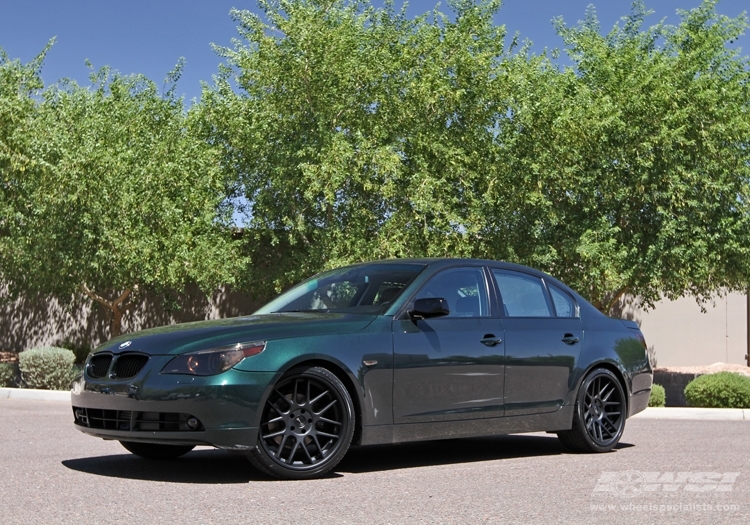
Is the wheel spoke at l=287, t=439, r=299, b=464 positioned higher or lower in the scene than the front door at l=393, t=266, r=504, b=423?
lower

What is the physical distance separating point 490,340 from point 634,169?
1438 cm

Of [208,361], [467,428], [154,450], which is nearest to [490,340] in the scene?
[467,428]

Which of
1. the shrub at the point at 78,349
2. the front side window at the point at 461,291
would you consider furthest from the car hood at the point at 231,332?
the shrub at the point at 78,349

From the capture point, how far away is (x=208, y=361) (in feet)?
23.5

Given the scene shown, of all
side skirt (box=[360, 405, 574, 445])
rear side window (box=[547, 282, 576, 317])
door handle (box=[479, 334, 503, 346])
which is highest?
rear side window (box=[547, 282, 576, 317])

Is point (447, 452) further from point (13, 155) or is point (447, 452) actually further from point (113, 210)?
point (13, 155)

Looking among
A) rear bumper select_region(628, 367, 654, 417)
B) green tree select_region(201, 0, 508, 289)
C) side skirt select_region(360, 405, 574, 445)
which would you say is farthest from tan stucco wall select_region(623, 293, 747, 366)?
side skirt select_region(360, 405, 574, 445)

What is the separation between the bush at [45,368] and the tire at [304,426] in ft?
44.9

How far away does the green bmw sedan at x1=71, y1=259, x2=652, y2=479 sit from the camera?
7176 millimetres

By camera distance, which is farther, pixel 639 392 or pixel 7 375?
pixel 7 375

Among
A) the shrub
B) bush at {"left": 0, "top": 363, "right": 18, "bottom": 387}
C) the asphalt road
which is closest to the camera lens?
the asphalt road

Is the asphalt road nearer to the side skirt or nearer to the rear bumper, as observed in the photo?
the side skirt

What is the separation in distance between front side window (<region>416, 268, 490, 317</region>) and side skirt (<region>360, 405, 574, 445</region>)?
0.91m

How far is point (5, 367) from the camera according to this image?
2028 centimetres
